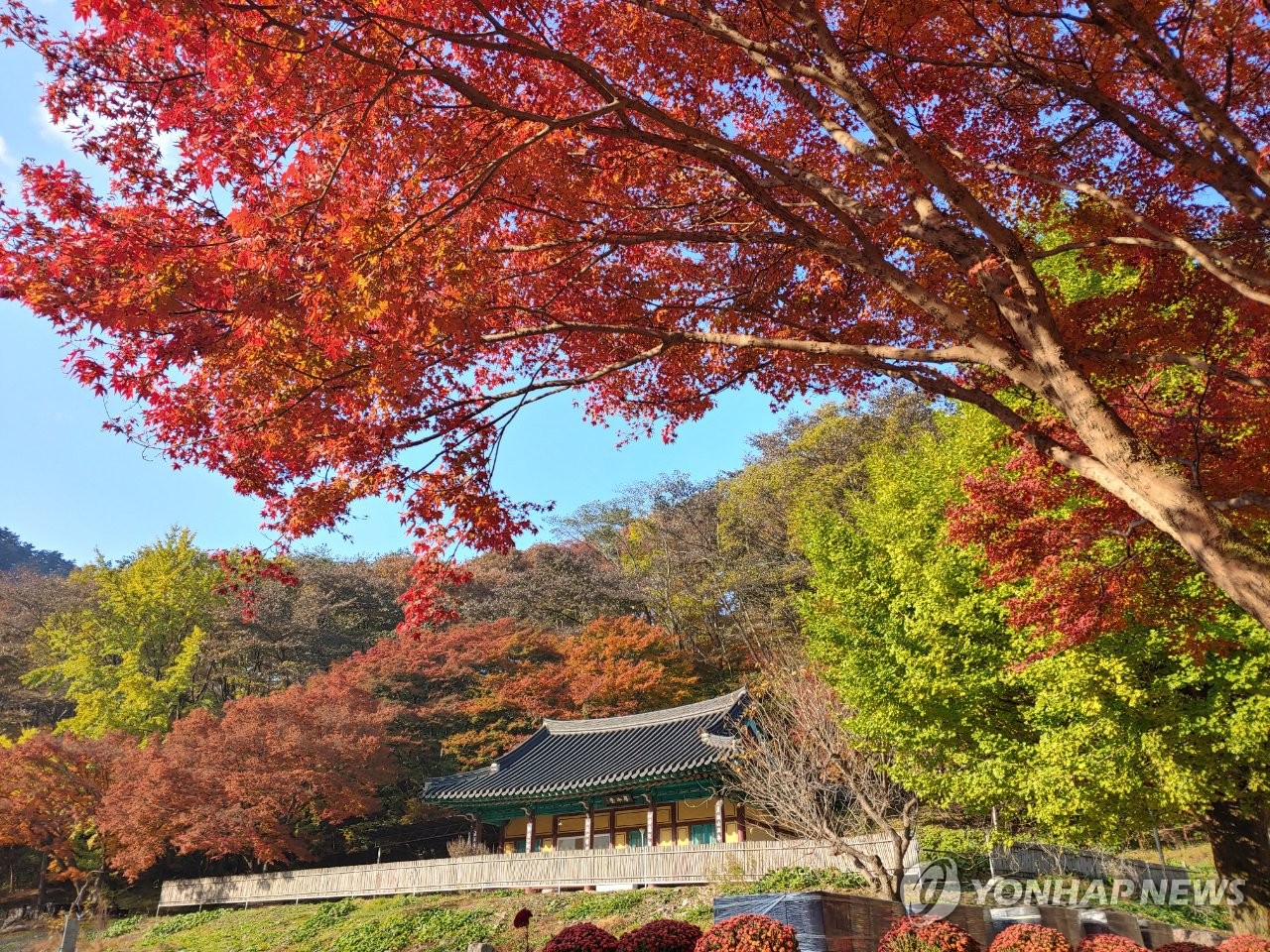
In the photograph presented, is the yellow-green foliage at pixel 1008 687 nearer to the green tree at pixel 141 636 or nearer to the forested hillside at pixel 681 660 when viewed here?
the forested hillside at pixel 681 660

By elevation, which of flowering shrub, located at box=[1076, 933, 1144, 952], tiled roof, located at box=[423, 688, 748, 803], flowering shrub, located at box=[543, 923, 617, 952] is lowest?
flowering shrub, located at box=[543, 923, 617, 952]

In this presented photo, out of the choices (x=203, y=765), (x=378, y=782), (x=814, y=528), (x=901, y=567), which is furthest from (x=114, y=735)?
(x=901, y=567)

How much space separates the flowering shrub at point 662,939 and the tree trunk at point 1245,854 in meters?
8.09

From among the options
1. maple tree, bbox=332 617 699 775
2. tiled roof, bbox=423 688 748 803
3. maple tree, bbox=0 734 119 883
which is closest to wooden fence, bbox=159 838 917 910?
tiled roof, bbox=423 688 748 803

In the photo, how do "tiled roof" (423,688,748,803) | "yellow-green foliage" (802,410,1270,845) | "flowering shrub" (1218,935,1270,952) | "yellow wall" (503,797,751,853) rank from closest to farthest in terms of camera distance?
1. "flowering shrub" (1218,935,1270,952)
2. "yellow-green foliage" (802,410,1270,845)
3. "tiled roof" (423,688,748,803)
4. "yellow wall" (503,797,751,853)

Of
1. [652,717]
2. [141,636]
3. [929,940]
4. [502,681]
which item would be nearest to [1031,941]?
[929,940]

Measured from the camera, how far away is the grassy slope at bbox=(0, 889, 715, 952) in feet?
50.1

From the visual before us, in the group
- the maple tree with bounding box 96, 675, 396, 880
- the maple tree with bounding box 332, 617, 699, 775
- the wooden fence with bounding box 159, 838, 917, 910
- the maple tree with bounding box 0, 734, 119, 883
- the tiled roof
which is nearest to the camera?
the wooden fence with bounding box 159, 838, 917, 910

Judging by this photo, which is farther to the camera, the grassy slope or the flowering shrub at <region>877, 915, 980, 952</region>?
the grassy slope

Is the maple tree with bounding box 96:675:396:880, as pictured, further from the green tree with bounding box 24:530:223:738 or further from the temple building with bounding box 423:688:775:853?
the green tree with bounding box 24:530:223:738

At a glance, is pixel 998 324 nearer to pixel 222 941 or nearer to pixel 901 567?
pixel 901 567

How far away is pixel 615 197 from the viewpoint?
6891mm

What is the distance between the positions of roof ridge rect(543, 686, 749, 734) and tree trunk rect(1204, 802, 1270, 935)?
35.9 feet

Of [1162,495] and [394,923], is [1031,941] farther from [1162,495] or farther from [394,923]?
[394,923]
